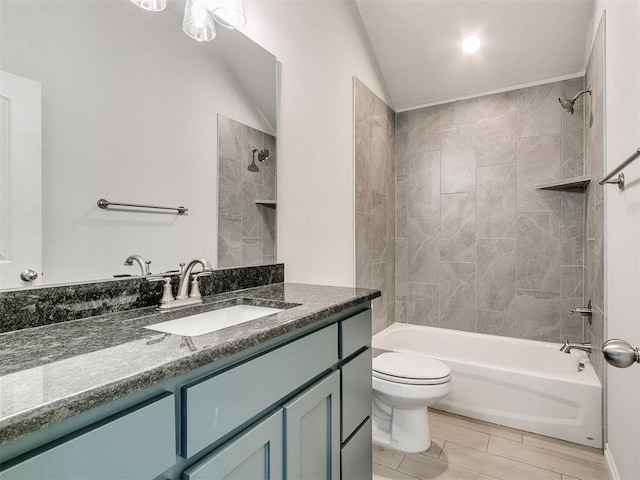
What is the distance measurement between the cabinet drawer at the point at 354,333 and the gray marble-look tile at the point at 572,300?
77.6 inches

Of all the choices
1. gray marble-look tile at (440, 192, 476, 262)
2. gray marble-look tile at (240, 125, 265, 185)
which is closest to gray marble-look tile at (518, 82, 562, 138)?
gray marble-look tile at (440, 192, 476, 262)

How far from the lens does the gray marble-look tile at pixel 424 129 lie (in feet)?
10.3

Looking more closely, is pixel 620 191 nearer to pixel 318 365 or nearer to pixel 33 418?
pixel 318 365

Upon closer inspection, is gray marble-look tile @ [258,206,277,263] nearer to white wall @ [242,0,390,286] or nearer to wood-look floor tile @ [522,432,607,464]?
white wall @ [242,0,390,286]

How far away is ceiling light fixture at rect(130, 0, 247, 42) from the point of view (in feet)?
4.47

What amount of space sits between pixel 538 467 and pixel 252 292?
1.73 meters

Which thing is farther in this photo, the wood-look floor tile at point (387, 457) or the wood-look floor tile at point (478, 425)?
the wood-look floor tile at point (478, 425)

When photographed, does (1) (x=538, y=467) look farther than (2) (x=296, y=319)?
Yes

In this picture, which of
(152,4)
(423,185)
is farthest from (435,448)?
(152,4)

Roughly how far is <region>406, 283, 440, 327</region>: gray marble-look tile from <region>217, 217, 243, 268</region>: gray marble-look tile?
2045 millimetres

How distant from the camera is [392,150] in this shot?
10.6 feet

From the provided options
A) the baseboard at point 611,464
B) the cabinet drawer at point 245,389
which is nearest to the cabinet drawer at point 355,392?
the cabinet drawer at point 245,389

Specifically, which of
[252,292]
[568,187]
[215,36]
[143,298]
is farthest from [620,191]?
[143,298]

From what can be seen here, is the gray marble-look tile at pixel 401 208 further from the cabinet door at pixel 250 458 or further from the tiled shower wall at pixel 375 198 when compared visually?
the cabinet door at pixel 250 458
